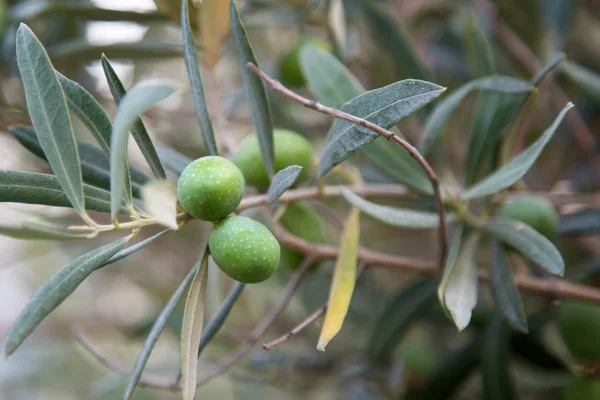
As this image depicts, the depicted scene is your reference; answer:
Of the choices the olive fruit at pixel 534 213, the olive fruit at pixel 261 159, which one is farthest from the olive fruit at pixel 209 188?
the olive fruit at pixel 534 213

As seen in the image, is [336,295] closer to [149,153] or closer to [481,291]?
[149,153]

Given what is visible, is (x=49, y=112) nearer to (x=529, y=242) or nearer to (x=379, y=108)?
(x=379, y=108)

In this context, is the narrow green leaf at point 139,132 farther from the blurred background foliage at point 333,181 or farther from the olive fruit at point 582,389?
the olive fruit at point 582,389

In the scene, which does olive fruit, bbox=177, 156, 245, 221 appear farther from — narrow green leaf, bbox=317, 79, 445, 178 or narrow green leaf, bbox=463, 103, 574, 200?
narrow green leaf, bbox=463, 103, 574, 200

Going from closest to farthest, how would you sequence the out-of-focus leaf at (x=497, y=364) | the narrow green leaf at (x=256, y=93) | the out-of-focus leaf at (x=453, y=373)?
the narrow green leaf at (x=256, y=93), the out-of-focus leaf at (x=497, y=364), the out-of-focus leaf at (x=453, y=373)

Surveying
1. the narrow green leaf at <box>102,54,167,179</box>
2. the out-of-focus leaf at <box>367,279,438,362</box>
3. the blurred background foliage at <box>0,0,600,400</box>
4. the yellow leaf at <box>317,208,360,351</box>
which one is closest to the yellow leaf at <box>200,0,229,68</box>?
the blurred background foliage at <box>0,0,600,400</box>

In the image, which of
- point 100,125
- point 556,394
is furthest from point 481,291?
point 100,125
